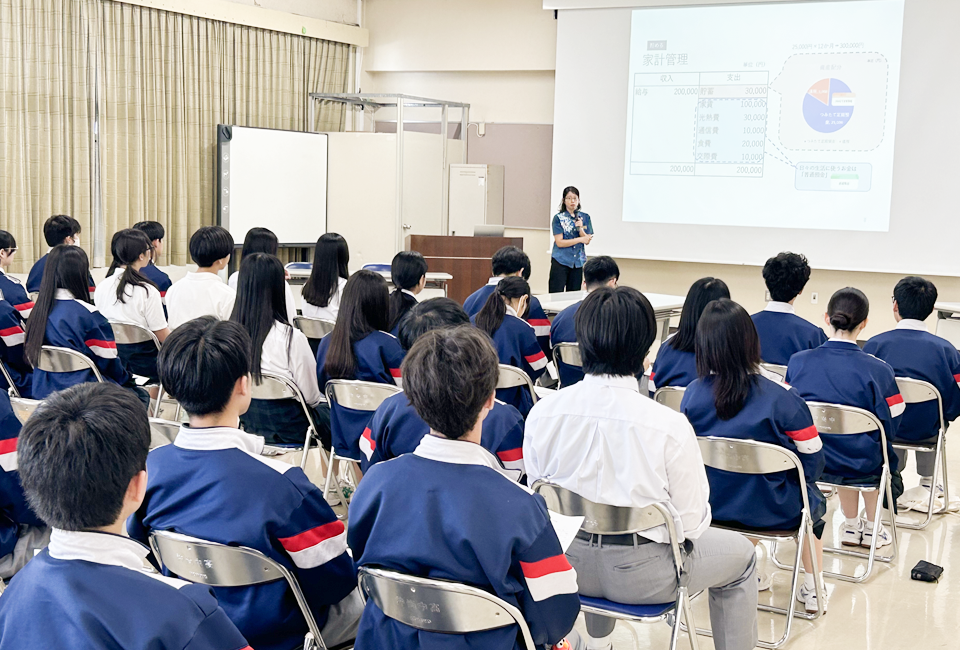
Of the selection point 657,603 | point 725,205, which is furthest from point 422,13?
point 657,603

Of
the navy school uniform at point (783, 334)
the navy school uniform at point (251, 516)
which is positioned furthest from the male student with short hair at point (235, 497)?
the navy school uniform at point (783, 334)

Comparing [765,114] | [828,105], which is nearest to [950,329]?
[828,105]

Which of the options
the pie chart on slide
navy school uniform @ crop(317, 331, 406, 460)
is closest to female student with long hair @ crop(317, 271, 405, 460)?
navy school uniform @ crop(317, 331, 406, 460)

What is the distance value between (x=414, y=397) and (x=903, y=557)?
103 inches

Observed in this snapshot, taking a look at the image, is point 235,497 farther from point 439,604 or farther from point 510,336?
point 510,336

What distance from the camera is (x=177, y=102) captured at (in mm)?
7832

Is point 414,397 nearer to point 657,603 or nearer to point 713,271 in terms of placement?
point 657,603

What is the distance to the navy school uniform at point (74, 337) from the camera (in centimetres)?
359

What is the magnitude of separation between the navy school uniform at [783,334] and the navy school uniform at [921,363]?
225 millimetres

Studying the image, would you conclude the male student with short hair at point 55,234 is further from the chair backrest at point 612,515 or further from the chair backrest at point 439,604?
the chair backrest at point 439,604

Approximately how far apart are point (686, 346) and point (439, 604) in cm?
197

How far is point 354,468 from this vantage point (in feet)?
12.2

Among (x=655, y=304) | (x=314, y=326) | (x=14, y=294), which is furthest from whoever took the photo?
(x=655, y=304)

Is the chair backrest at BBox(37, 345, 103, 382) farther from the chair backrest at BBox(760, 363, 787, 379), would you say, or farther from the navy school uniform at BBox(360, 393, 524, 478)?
the chair backrest at BBox(760, 363, 787, 379)
